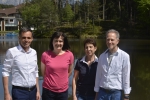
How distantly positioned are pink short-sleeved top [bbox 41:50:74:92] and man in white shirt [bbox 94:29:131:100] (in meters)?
0.50

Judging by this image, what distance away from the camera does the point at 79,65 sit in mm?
4246

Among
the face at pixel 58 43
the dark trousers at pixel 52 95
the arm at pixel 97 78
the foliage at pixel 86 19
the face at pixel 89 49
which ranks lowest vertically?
the dark trousers at pixel 52 95

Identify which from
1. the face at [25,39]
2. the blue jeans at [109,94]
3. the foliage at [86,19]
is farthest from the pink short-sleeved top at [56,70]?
the foliage at [86,19]

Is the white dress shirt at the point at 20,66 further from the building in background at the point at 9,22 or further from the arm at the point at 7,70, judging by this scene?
the building in background at the point at 9,22

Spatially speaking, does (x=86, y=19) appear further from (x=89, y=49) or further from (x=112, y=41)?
(x=112, y=41)

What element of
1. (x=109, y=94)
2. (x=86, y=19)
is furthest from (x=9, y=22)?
(x=109, y=94)

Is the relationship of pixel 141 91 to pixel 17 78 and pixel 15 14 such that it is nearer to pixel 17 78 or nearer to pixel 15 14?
pixel 17 78

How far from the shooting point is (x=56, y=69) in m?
4.11

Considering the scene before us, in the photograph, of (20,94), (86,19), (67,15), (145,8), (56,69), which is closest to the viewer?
(20,94)

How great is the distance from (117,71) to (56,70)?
0.83m

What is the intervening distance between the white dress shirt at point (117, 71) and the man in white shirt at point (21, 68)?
0.95 meters

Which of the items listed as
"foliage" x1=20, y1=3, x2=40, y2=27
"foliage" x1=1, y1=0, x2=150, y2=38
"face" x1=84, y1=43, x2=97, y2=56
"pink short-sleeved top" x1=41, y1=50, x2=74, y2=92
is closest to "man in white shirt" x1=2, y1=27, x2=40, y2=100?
"pink short-sleeved top" x1=41, y1=50, x2=74, y2=92

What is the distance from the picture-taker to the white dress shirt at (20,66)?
3906 mm

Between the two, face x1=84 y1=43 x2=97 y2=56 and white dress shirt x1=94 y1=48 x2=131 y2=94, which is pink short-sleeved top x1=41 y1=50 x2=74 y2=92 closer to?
face x1=84 y1=43 x2=97 y2=56
